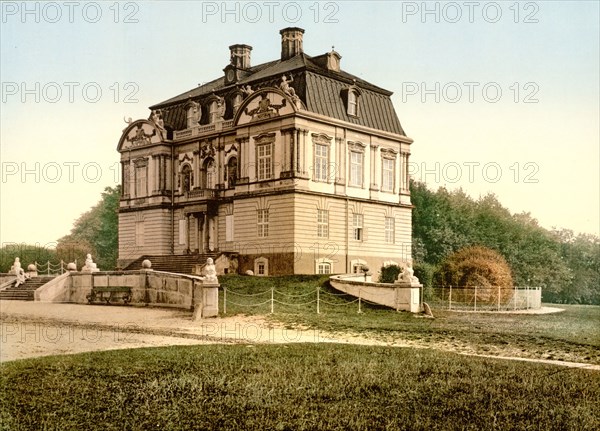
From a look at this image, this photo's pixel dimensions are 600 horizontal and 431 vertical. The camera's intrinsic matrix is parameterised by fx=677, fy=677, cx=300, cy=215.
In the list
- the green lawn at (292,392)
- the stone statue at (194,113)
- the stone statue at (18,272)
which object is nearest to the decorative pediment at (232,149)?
the stone statue at (194,113)

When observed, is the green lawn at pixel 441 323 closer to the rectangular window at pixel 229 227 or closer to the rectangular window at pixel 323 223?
the rectangular window at pixel 323 223

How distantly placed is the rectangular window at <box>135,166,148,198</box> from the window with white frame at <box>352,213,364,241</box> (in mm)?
Answer: 12686

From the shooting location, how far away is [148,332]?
1683 cm

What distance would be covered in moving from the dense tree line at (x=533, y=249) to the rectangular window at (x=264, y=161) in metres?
10.4

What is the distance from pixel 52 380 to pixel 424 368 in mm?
6053

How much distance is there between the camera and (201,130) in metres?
39.3

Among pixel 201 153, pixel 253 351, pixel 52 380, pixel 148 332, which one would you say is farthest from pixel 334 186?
pixel 52 380

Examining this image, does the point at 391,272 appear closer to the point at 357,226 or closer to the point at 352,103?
the point at 357,226

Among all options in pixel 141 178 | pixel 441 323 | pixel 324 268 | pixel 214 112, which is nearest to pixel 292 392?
pixel 441 323

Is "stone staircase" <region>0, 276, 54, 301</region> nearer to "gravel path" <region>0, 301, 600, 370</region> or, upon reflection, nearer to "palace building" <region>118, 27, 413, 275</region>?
"gravel path" <region>0, 301, 600, 370</region>

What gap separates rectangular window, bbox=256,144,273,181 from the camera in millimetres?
34312

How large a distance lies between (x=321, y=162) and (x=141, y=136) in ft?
36.5

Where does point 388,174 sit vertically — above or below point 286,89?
below

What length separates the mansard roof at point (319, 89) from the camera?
33.5m
